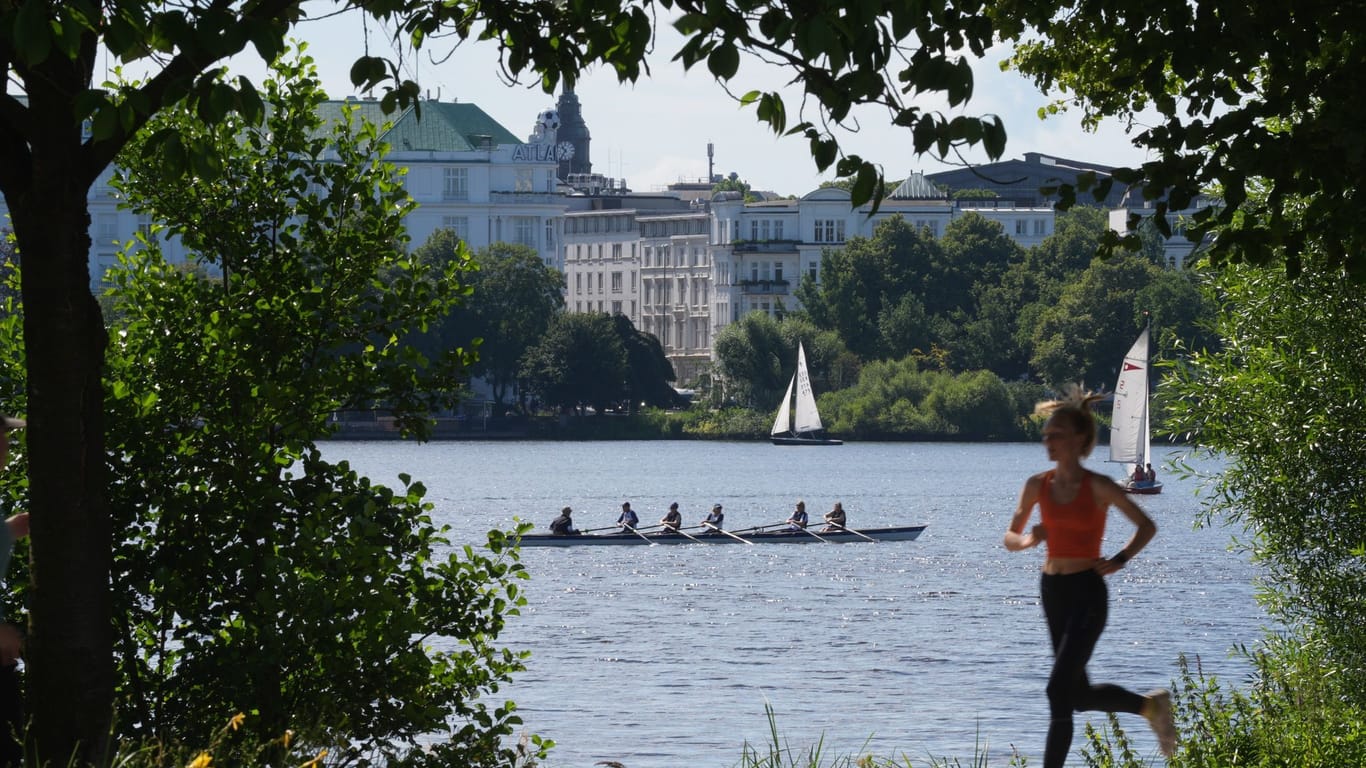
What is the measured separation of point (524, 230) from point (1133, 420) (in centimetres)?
10737

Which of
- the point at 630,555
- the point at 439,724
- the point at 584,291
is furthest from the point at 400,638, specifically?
the point at 584,291

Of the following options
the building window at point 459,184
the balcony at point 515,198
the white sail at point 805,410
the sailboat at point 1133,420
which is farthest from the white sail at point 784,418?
the building window at point 459,184

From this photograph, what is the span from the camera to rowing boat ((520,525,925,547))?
52906 mm

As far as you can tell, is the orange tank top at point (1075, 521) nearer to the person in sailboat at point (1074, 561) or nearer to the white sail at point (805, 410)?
the person in sailboat at point (1074, 561)

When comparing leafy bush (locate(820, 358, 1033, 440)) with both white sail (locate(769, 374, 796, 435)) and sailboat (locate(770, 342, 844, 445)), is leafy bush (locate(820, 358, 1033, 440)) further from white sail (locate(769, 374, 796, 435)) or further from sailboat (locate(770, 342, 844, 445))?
white sail (locate(769, 374, 796, 435))

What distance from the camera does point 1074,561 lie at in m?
7.09

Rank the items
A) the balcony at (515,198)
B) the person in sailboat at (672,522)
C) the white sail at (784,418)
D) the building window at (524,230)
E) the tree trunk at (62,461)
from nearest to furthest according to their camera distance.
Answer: the tree trunk at (62,461) < the person in sailboat at (672,522) < the white sail at (784,418) < the balcony at (515,198) < the building window at (524,230)

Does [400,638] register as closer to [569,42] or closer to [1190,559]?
[569,42]

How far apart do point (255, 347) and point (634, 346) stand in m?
125

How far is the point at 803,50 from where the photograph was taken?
628cm

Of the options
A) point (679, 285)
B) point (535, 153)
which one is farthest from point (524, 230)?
point (679, 285)

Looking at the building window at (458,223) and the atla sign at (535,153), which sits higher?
the atla sign at (535,153)

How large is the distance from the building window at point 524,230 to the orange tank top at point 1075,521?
166055mm

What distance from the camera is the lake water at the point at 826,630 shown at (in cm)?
2755
